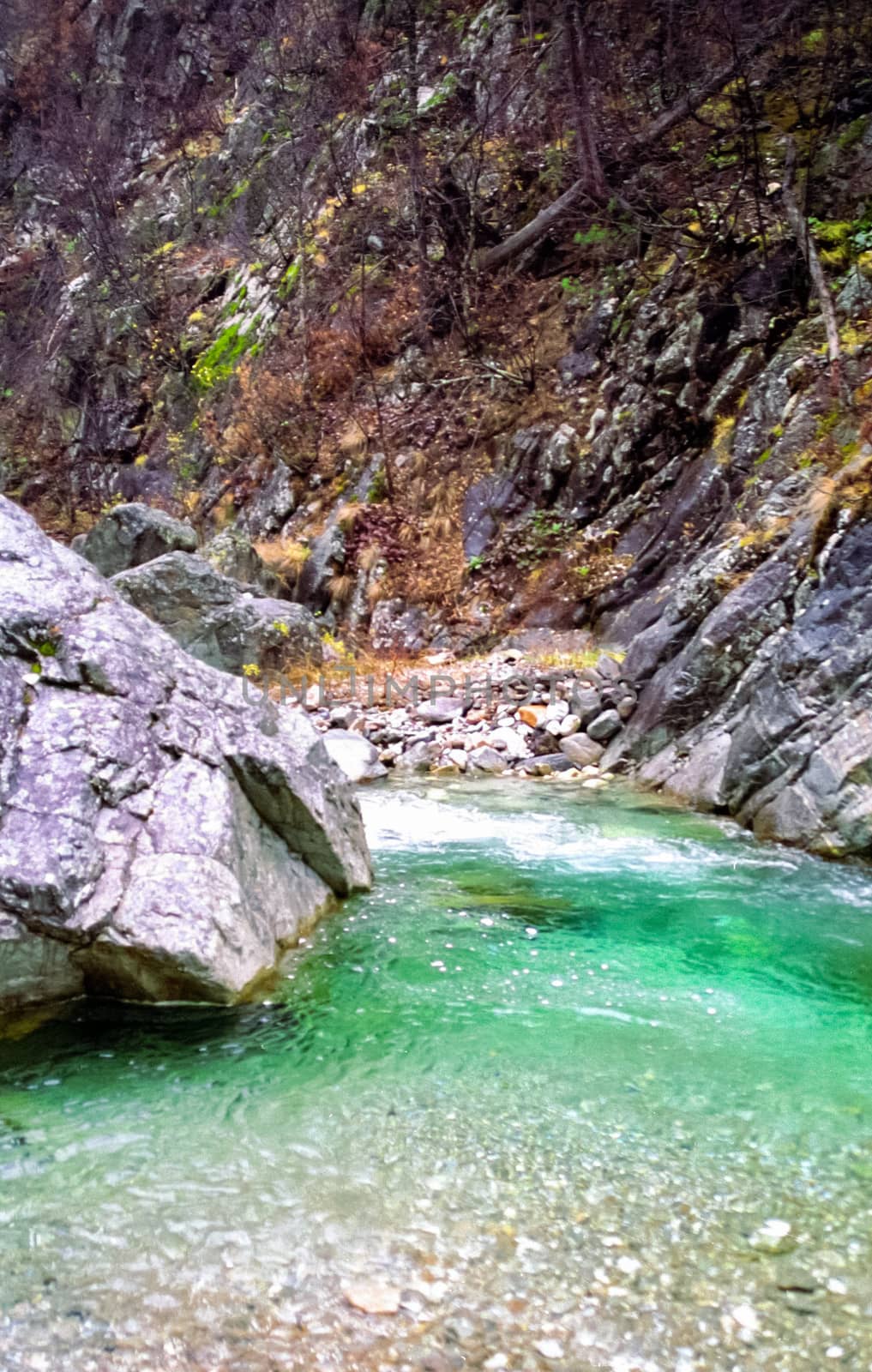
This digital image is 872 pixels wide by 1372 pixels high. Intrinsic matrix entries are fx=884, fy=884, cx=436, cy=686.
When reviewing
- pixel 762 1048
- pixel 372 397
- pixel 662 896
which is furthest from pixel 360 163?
pixel 762 1048

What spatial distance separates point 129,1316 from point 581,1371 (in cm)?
97

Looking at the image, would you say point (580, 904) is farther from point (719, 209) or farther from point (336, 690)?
point (719, 209)

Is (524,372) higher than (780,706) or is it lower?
higher

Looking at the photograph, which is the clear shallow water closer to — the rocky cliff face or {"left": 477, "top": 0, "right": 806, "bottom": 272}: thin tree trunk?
the rocky cliff face

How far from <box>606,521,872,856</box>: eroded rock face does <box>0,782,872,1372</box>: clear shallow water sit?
54.6 inches

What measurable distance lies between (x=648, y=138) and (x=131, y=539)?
999 centimetres

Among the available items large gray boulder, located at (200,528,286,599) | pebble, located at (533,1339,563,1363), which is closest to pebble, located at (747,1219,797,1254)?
pebble, located at (533,1339,563,1363)

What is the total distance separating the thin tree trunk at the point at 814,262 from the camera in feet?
30.7

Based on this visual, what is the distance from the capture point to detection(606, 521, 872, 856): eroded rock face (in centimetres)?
582

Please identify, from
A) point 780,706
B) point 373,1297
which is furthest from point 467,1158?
point 780,706

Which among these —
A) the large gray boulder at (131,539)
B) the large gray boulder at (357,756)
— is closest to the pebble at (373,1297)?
the large gray boulder at (357,756)

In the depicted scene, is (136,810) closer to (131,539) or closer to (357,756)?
(357,756)

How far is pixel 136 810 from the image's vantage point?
12.4 ft

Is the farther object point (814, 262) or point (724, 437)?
point (724, 437)
